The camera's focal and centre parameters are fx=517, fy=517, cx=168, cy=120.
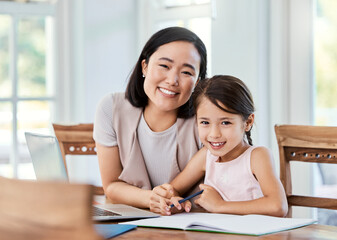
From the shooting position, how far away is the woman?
1.63m

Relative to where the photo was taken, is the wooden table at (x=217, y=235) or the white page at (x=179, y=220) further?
the white page at (x=179, y=220)

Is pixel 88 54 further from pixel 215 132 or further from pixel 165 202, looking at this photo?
pixel 165 202

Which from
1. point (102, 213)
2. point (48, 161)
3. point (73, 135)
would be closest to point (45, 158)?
point (48, 161)

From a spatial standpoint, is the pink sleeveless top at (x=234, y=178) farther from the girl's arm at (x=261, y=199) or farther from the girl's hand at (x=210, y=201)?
the girl's hand at (x=210, y=201)

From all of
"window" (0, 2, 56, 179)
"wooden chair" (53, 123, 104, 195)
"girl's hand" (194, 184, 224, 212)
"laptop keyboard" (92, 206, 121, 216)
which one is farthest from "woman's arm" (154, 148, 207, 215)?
"window" (0, 2, 56, 179)

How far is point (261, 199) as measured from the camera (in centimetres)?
Answer: 133

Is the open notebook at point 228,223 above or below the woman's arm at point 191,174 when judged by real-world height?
below

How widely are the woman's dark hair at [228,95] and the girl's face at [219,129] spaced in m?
0.01

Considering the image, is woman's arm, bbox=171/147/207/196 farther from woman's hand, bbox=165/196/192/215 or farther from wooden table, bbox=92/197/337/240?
wooden table, bbox=92/197/337/240

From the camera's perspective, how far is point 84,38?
3.03 meters

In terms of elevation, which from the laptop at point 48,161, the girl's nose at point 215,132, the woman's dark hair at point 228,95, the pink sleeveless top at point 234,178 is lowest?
the pink sleeveless top at point 234,178

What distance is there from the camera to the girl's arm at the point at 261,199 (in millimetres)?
1305

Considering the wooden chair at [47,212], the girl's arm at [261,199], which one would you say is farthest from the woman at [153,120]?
the wooden chair at [47,212]

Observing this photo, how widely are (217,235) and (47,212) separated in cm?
60
